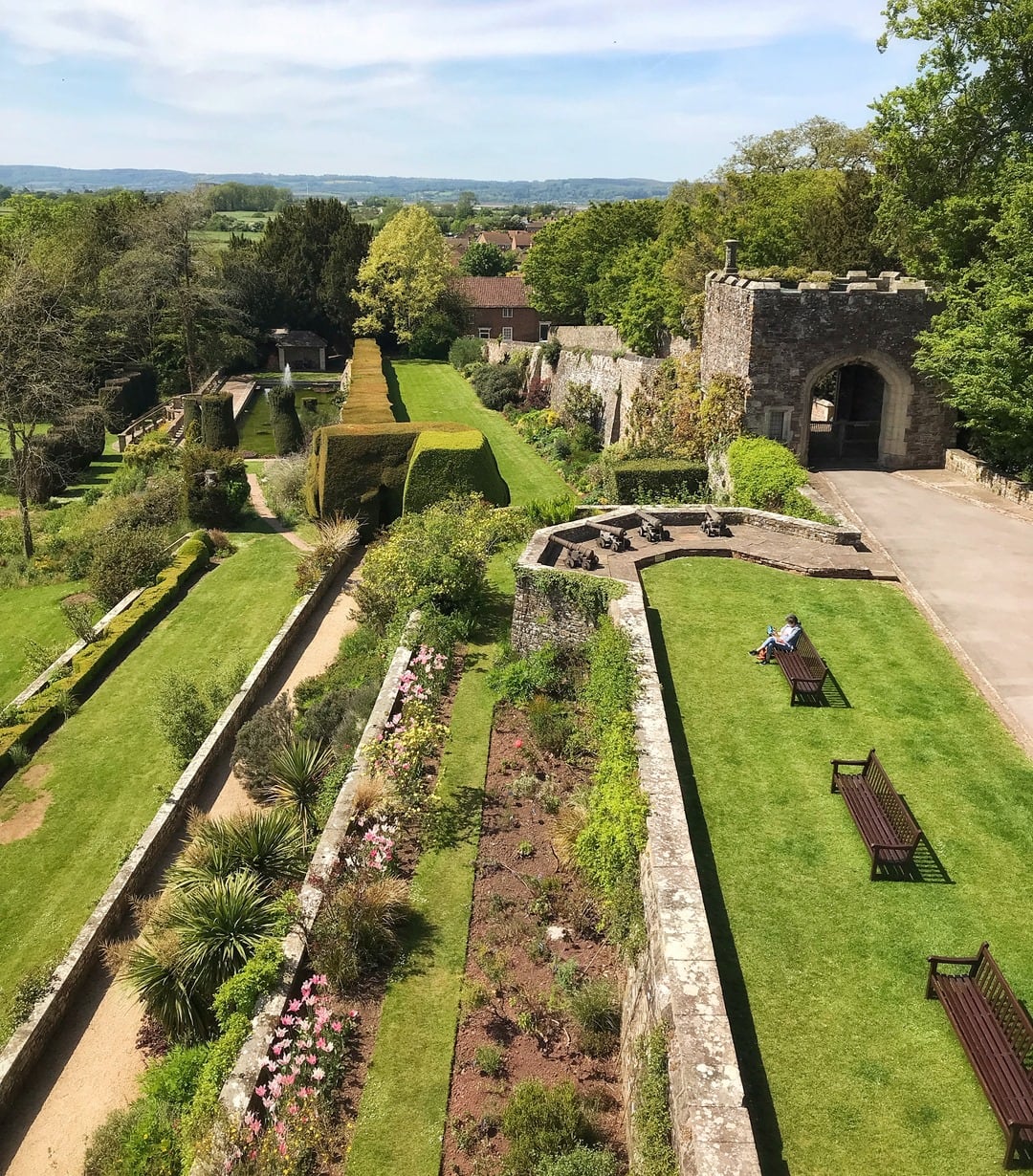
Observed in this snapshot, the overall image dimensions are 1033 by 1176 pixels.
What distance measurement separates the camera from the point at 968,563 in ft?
49.4

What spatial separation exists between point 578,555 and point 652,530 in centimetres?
255

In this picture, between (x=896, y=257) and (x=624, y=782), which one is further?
(x=896, y=257)

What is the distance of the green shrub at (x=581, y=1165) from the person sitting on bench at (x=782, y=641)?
279 inches

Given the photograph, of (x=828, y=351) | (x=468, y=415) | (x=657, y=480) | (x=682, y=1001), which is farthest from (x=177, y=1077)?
(x=468, y=415)

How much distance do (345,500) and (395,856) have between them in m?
14.2

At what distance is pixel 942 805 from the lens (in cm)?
952

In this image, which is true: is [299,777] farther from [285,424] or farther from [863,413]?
[285,424]

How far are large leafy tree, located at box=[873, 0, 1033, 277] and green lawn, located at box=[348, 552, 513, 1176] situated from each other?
14.7 meters

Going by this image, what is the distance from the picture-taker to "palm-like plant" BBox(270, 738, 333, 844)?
1243 cm

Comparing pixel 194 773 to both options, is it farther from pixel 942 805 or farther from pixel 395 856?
pixel 942 805

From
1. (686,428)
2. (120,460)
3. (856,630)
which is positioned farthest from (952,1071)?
(120,460)

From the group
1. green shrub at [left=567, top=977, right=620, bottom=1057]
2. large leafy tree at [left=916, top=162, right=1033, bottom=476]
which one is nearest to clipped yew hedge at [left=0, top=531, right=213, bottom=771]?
green shrub at [left=567, top=977, right=620, bottom=1057]

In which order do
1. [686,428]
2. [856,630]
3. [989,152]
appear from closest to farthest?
[856,630] → [989,152] → [686,428]

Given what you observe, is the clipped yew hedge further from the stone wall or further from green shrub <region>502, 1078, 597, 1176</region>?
the stone wall
